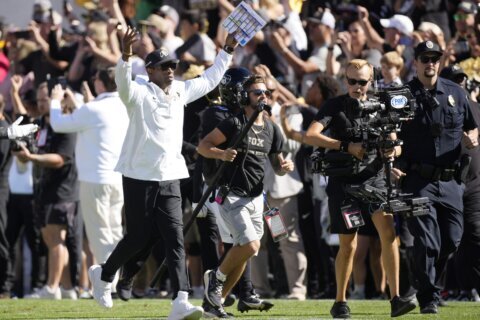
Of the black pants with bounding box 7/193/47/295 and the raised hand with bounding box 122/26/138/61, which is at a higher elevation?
the raised hand with bounding box 122/26/138/61

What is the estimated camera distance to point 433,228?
12023 mm

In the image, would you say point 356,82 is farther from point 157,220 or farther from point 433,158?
point 157,220

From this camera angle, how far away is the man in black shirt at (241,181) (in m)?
11.9

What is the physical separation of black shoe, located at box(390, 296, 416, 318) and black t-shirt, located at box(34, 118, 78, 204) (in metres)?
5.89

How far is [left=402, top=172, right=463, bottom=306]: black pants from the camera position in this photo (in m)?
12.0

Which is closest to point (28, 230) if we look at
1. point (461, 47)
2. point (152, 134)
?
point (461, 47)

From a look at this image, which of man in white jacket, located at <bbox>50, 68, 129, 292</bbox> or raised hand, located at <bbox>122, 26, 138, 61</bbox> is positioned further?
man in white jacket, located at <bbox>50, 68, 129, 292</bbox>

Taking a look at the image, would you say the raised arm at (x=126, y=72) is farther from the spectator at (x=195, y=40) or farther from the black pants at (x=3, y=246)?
the black pants at (x=3, y=246)

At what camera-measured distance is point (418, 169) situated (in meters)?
12.1

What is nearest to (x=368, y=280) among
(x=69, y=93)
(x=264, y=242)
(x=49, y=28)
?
(x=264, y=242)

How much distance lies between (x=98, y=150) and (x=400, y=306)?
507 cm

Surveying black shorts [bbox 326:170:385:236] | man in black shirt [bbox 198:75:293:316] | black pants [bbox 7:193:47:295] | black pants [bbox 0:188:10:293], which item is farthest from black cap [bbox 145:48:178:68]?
black pants [bbox 7:193:47:295]

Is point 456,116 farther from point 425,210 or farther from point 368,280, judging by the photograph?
point 368,280

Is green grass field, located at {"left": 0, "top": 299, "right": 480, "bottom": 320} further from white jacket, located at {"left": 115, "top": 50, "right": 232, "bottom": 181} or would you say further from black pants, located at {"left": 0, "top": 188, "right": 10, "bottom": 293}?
black pants, located at {"left": 0, "top": 188, "right": 10, "bottom": 293}
